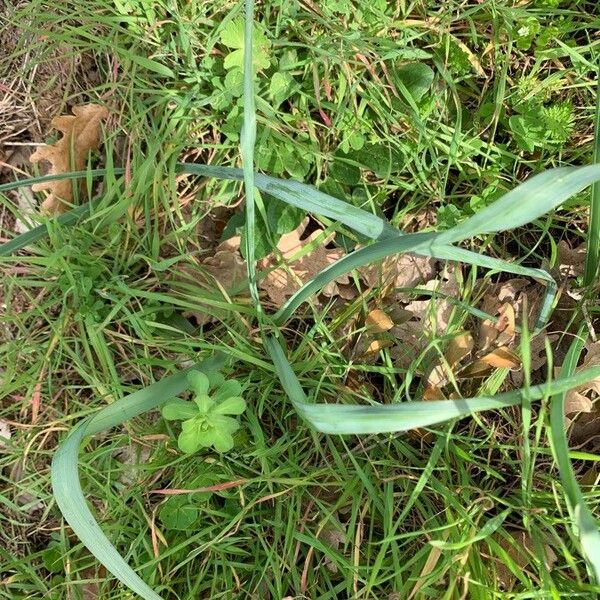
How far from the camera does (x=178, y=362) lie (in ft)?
4.33

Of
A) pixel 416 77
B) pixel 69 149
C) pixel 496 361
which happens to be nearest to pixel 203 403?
pixel 496 361

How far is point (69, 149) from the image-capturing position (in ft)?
4.66

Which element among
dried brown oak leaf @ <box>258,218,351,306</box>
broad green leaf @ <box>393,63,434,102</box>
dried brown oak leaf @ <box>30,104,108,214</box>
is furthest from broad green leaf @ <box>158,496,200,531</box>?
broad green leaf @ <box>393,63,434,102</box>

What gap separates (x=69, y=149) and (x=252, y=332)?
58cm

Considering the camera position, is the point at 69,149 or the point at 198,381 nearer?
the point at 198,381

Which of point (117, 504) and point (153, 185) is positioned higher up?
point (153, 185)

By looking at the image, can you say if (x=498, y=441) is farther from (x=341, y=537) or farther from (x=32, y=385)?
(x=32, y=385)

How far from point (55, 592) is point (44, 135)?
0.99 metres

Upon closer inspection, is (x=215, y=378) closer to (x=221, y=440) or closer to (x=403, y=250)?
(x=221, y=440)

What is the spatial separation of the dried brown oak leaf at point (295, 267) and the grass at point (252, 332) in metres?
Result: 0.06

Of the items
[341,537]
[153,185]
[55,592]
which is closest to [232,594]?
[341,537]

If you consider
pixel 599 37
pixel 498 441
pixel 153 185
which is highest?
pixel 599 37

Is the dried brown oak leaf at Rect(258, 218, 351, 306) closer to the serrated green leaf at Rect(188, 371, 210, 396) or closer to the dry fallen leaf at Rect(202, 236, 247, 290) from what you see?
the dry fallen leaf at Rect(202, 236, 247, 290)

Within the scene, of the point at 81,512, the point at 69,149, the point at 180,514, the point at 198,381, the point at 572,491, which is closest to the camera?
the point at 572,491
